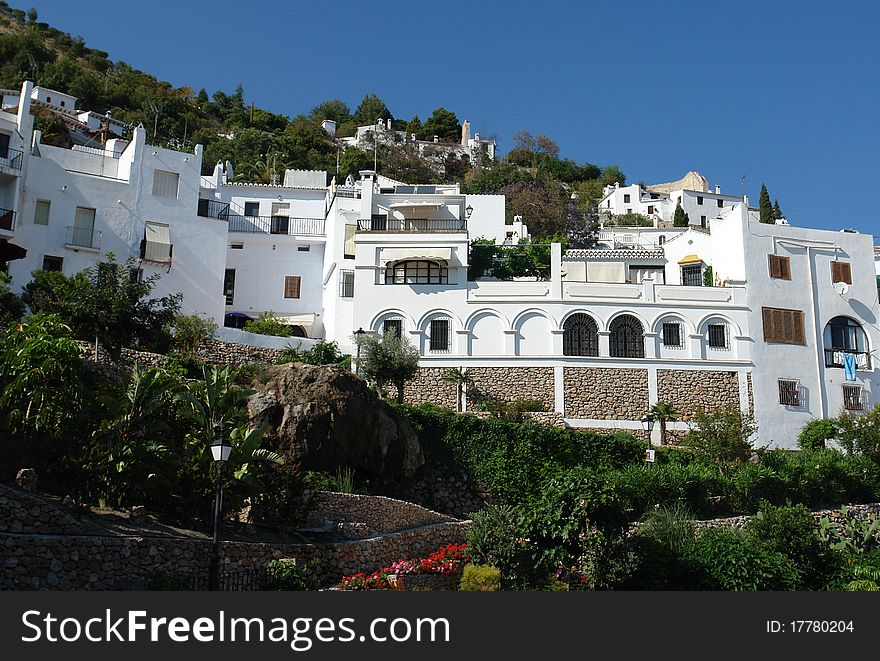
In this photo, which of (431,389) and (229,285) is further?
(229,285)

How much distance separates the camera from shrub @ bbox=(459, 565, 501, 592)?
20.0 meters

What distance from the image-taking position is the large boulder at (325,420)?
2527 cm

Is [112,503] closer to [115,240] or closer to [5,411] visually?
[5,411]

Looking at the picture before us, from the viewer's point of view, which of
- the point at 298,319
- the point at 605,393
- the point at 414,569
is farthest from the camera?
the point at 298,319

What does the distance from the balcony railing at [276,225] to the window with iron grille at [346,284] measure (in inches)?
229

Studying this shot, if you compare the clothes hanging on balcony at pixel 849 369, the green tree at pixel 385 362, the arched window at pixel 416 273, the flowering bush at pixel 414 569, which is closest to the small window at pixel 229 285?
the arched window at pixel 416 273

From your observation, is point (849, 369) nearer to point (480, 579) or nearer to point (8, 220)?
point (480, 579)

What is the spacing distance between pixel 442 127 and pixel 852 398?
7668cm

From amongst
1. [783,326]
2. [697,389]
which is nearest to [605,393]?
[697,389]

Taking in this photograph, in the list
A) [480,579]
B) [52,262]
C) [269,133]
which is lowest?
[480,579]

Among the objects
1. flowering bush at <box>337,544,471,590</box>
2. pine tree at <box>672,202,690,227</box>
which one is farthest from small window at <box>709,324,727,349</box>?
pine tree at <box>672,202,690,227</box>

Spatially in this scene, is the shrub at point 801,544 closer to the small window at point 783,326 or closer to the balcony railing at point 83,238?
the small window at point 783,326

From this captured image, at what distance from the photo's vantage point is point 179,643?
483 inches

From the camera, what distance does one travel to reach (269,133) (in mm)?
91062
